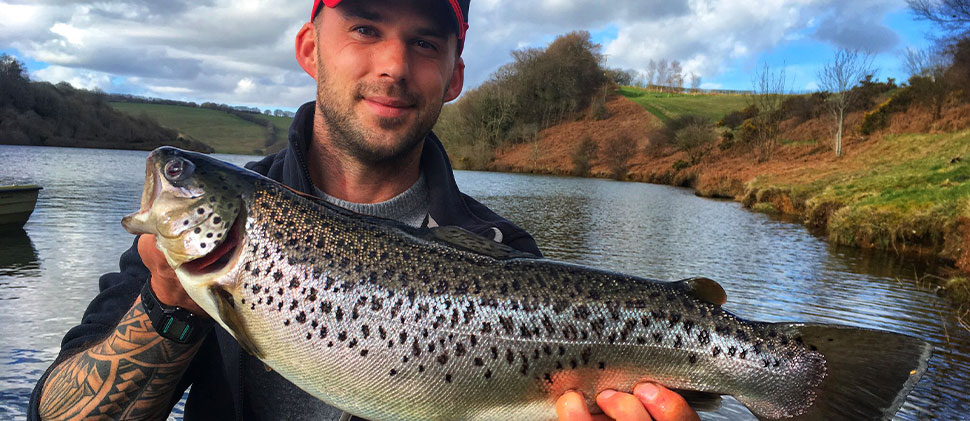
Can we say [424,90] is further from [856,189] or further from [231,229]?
[856,189]

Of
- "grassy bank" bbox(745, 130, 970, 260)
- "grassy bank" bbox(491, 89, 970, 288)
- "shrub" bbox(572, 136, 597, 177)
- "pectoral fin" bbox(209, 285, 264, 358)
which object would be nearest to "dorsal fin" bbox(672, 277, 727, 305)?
"pectoral fin" bbox(209, 285, 264, 358)

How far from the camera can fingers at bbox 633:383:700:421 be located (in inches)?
87.0

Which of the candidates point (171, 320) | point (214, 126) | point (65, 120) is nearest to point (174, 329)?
point (171, 320)

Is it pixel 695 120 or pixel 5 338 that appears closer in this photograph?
pixel 5 338

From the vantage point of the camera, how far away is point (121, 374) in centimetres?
223

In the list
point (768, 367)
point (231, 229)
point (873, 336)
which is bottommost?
point (768, 367)

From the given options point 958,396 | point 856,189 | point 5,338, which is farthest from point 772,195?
point 5,338

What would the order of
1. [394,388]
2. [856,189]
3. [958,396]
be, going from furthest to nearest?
[856,189] < [958,396] < [394,388]

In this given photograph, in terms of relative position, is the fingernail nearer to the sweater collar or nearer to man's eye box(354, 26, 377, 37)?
the sweater collar

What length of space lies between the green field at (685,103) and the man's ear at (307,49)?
84.0 meters

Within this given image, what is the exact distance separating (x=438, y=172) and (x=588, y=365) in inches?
54.9

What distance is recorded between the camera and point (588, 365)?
2289 millimetres

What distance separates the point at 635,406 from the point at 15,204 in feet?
76.3

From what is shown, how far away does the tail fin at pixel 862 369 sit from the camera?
2.29 m
